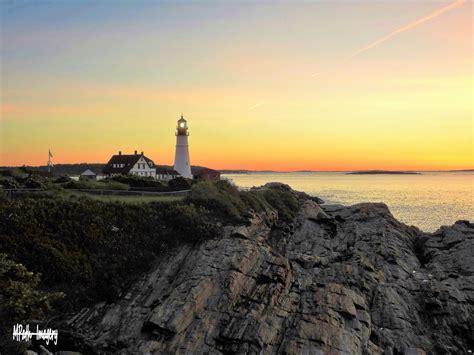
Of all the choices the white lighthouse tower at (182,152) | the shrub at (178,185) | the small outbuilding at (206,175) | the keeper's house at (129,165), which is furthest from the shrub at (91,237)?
the keeper's house at (129,165)

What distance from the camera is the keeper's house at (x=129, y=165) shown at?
200ft

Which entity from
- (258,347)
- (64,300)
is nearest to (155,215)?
(64,300)

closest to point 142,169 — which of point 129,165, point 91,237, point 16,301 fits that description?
point 129,165

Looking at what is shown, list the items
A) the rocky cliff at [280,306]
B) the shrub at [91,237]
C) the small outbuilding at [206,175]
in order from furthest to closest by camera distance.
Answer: the small outbuilding at [206,175] → the shrub at [91,237] → the rocky cliff at [280,306]

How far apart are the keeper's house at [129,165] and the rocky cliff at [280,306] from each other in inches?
1701

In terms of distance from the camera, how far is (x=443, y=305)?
1652 cm

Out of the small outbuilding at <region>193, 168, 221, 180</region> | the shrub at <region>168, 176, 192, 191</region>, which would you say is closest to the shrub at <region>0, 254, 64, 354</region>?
the shrub at <region>168, 176, 192, 191</region>

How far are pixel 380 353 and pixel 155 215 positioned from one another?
41.8ft

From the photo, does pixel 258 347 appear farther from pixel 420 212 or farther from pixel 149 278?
pixel 420 212

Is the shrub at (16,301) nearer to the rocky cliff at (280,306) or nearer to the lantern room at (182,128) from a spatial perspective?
the rocky cliff at (280,306)

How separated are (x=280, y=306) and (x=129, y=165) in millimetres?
50935

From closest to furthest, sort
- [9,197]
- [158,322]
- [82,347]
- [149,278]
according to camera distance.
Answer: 1. [82,347]
2. [158,322]
3. [149,278]
4. [9,197]

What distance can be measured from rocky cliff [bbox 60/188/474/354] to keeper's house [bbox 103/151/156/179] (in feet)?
142

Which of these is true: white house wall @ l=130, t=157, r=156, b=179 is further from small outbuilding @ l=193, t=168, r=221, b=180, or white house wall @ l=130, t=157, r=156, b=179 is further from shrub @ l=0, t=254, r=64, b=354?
shrub @ l=0, t=254, r=64, b=354
